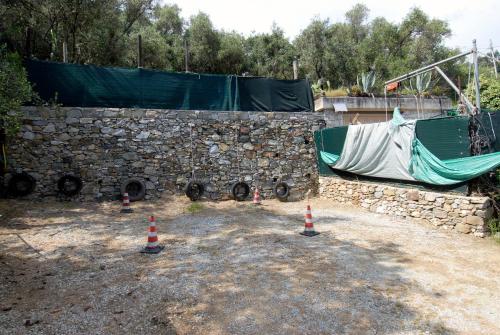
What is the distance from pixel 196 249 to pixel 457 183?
18.7 feet

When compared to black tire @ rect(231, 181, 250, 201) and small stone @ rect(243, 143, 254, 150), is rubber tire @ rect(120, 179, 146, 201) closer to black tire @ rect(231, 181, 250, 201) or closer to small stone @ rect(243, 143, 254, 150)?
black tire @ rect(231, 181, 250, 201)

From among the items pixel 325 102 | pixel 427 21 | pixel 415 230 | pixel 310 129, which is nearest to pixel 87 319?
pixel 415 230

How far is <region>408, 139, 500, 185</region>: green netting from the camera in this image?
6656mm

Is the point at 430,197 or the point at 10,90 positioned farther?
the point at 430,197

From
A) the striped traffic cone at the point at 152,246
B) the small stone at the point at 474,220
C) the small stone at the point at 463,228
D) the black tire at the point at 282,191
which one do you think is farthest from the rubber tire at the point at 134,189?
the small stone at the point at 474,220

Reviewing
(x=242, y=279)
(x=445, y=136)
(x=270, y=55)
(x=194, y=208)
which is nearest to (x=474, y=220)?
(x=445, y=136)

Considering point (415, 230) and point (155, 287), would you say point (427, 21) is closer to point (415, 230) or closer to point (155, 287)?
point (415, 230)

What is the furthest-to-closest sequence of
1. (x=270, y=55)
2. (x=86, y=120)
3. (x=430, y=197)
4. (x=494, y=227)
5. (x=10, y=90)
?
(x=270, y=55) < (x=86, y=120) < (x=430, y=197) < (x=10, y=90) < (x=494, y=227)

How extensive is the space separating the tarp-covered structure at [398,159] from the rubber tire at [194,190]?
4.47 m

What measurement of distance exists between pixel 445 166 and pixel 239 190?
20.0 ft

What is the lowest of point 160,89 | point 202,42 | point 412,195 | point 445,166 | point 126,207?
point 126,207

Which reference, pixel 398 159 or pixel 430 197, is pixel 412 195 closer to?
pixel 430 197

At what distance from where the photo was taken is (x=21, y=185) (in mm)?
9000

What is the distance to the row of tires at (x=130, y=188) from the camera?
353 inches
